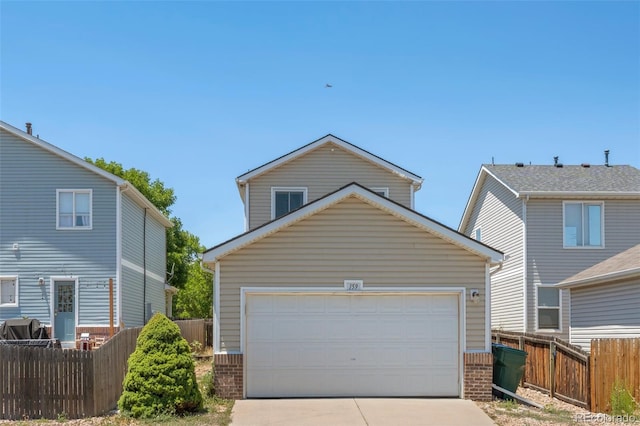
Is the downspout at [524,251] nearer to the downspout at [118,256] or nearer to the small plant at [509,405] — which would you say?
the small plant at [509,405]

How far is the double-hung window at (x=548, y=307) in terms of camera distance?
23.9m

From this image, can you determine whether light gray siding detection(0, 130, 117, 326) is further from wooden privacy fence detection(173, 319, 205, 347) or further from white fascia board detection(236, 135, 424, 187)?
white fascia board detection(236, 135, 424, 187)

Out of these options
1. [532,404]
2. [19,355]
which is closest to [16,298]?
[19,355]

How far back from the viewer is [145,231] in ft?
95.4

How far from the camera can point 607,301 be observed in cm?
1870

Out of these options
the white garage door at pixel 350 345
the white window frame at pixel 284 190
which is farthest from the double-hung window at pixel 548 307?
the white garage door at pixel 350 345

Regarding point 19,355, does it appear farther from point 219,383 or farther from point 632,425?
point 632,425

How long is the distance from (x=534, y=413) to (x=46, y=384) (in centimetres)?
942

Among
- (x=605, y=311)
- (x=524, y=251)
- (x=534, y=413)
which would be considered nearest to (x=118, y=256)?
(x=524, y=251)

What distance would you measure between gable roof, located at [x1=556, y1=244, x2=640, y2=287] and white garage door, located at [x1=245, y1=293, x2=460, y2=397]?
499cm

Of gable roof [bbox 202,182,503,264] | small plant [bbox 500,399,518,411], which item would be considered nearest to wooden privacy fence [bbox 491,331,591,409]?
small plant [bbox 500,399,518,411]

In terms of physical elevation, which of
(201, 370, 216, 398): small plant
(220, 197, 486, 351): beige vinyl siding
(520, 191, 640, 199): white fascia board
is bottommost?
(201, 370, 216, 398): small plant

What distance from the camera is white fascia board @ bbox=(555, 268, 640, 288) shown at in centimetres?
1678

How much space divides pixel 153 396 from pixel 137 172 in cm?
3641
